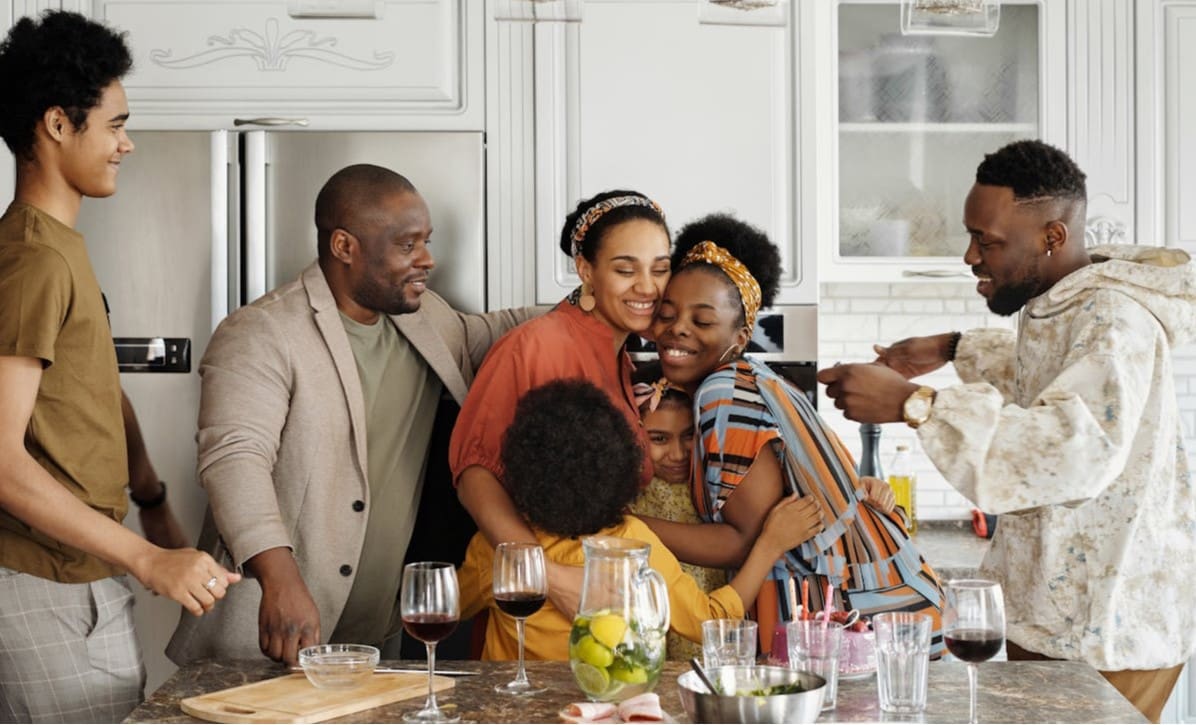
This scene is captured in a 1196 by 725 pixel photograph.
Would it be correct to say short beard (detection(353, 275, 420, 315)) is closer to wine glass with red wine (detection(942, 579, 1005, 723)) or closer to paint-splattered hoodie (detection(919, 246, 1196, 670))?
paint-splattered hoodie (detection(919, 246, 1196, 670))

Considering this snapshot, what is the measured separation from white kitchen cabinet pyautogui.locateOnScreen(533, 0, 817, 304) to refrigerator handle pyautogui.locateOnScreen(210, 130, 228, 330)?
0.74 metres

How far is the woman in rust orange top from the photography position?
95.8 inches

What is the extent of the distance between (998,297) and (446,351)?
112 centimetres

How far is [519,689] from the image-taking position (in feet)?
6.24

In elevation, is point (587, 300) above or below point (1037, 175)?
below

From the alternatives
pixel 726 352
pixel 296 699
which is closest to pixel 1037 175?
pixel 726 352

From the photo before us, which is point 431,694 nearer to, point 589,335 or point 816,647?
point 816,647

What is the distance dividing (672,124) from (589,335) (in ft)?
2.71

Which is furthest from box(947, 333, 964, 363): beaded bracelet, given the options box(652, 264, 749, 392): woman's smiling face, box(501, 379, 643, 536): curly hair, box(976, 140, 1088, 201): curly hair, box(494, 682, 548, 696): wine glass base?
box(494, 682, 548, 696): wine glass base

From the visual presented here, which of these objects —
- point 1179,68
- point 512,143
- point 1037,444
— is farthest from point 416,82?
point 1179,68

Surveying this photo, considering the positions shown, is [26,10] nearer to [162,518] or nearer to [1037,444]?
[162,518]

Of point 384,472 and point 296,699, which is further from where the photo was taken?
point 384,472

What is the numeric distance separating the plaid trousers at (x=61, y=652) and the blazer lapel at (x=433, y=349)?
81 centimetres

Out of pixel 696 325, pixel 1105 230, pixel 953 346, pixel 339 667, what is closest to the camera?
pixel 339 667
